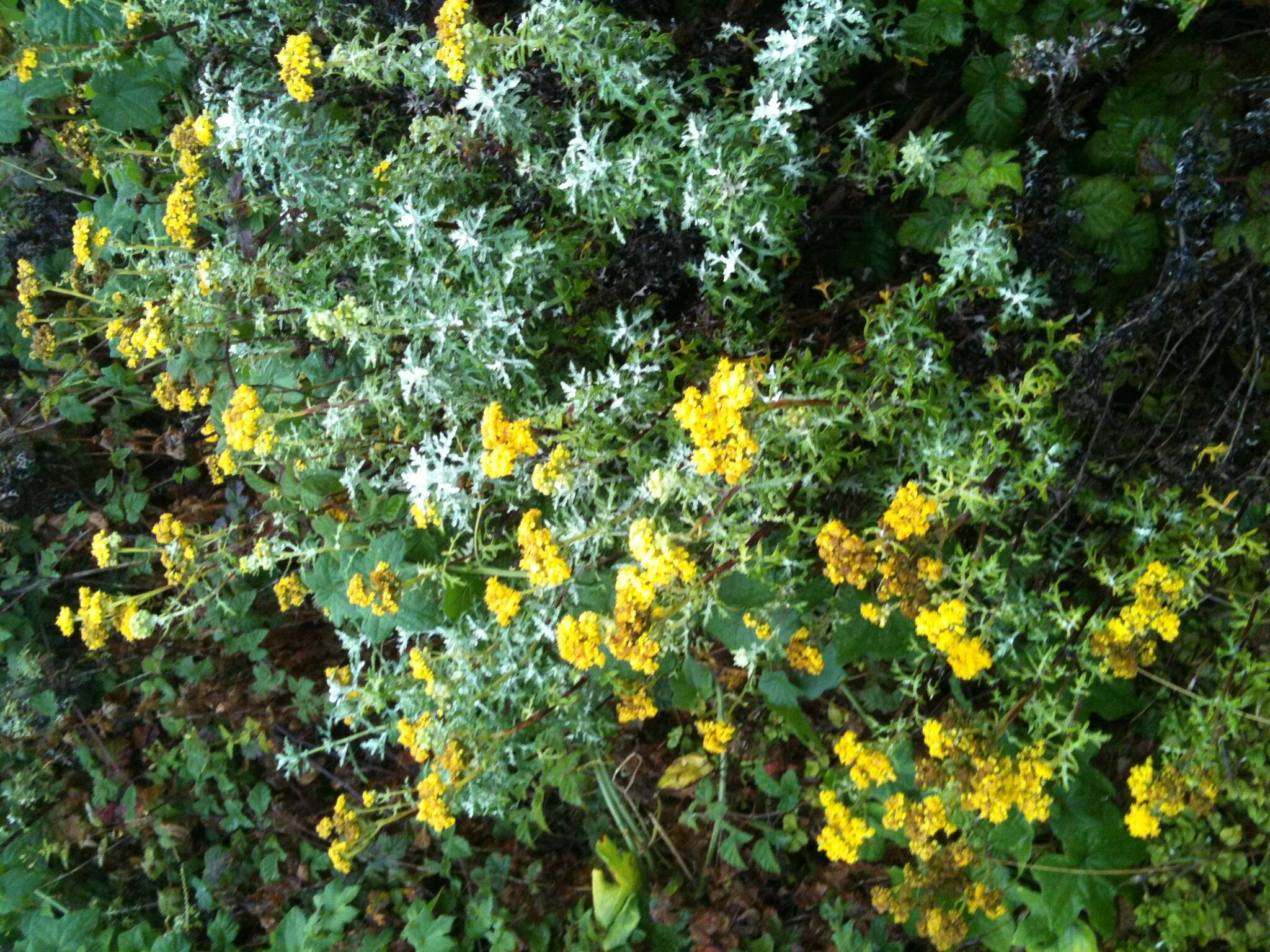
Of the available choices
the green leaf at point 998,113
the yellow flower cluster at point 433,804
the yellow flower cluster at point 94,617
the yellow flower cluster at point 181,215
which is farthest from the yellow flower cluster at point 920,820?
the yellow flower cluster at point 181,215

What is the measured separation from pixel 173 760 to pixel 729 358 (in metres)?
2.42

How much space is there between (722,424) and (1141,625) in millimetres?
762

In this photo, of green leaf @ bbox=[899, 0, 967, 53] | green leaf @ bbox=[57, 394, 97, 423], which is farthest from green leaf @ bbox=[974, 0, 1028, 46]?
green leaf @ bbox=[57, 394, 97, 423]

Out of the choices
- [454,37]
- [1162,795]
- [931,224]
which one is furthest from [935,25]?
[1162,795]

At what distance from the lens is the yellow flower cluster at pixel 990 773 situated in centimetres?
141

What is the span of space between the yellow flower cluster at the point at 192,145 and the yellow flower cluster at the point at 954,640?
5.72ft

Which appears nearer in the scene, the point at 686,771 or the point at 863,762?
the point at 863,762

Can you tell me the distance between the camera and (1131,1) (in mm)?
1539

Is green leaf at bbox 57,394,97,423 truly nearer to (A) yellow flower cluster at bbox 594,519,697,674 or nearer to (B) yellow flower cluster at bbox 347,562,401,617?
(B) yellow flower cluster at bbox 347,562,401,617

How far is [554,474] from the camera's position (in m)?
1.56

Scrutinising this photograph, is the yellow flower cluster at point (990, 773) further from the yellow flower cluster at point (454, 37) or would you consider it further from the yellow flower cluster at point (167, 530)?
the yellow flower cluster at point (167, 530)

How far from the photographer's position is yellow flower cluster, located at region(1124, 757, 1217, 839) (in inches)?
57.7

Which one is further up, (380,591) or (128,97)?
(128,97)

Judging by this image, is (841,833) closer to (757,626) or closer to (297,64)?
(757,626)
